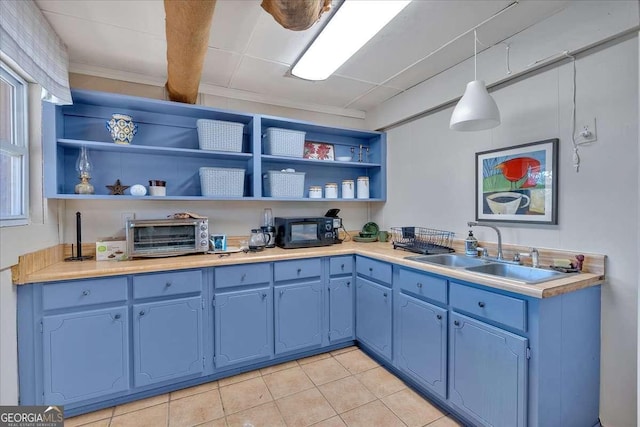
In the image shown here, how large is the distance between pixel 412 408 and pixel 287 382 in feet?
2.92

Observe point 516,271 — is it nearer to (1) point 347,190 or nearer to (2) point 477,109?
(2) point 477,109

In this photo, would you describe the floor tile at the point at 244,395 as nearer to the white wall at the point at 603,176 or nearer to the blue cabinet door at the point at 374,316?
the blue cabinet door at the point at 374,316

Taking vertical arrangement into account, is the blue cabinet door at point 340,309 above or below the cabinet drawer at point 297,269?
below

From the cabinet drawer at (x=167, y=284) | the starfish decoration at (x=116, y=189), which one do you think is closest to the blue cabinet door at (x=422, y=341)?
the cabinet drawer at (x=167, y=284)

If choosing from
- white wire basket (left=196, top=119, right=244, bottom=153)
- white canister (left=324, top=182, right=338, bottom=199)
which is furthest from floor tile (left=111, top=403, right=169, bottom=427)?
white canister (left=324, top=182, right=338, bottom=199)

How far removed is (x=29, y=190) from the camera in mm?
1841

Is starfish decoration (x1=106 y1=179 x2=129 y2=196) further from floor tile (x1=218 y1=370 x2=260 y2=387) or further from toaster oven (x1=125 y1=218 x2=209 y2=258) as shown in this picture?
floor tile (x1=218 y1=370 x2=260 y2=387)

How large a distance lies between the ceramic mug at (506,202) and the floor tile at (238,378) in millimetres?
2205

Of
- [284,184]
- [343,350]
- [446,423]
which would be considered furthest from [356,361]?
[284,184]

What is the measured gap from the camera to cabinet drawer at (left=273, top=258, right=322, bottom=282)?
2.34 metres

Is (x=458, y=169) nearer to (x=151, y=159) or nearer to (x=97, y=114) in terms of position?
(x=151, y=159)

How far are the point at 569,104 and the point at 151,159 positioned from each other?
3.03m

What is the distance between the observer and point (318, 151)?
3.14 meters

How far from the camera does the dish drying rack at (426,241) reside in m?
2.38
